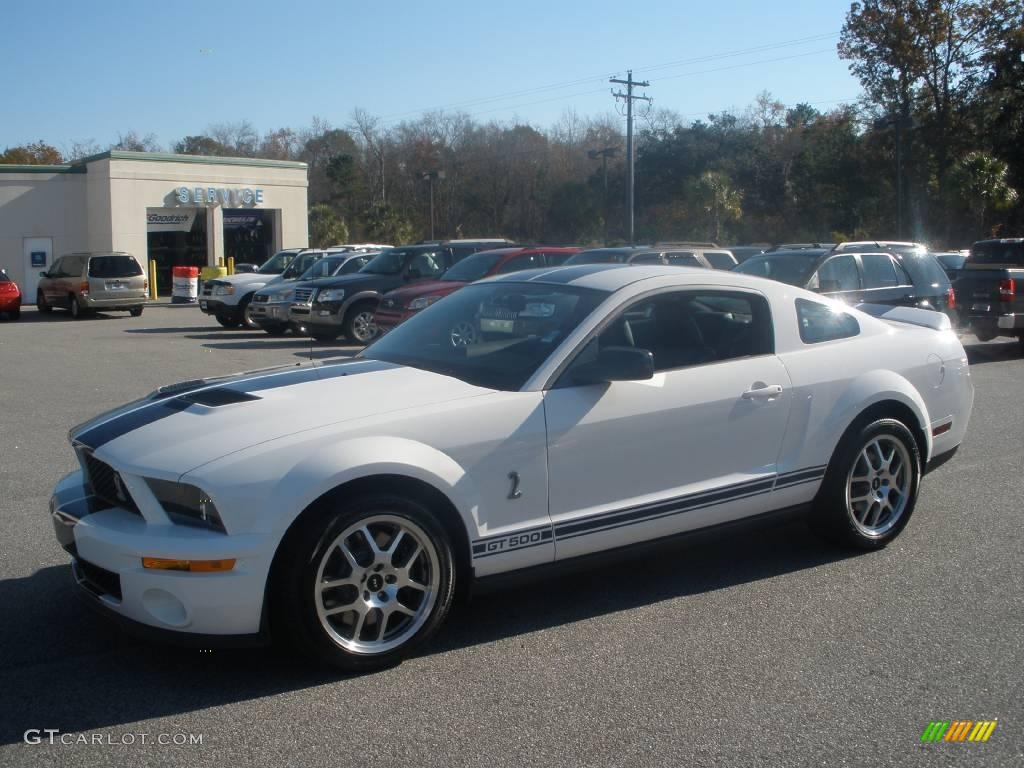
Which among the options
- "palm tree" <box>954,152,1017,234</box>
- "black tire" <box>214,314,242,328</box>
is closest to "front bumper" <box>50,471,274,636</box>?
"black tire" <box>214,314,242,328</box>

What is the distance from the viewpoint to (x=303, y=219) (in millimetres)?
41875

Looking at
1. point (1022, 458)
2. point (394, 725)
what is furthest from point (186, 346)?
point (394, 725)

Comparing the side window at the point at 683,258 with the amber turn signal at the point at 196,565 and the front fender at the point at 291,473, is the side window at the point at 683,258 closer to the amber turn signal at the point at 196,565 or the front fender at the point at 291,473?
the front fender at the point at 291,473

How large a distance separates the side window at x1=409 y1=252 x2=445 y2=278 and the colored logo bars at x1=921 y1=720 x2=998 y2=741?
15692 millimetres

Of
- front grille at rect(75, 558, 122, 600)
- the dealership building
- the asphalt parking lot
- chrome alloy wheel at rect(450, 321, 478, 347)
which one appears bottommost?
the asphalt parking lot

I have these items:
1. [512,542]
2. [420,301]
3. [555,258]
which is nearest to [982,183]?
[555,258]

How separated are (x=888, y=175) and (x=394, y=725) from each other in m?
46.1

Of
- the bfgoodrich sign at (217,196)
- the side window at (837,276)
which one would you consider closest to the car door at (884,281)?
the side window at (837,276)

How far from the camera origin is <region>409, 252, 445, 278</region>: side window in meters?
18.9

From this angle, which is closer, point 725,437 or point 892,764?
point 892,764

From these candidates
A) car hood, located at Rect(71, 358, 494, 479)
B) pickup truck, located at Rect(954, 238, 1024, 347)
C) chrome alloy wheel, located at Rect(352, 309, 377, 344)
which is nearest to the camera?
car hood, located at Rect(71, 358, 494, 479)

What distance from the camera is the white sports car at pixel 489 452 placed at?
400cm

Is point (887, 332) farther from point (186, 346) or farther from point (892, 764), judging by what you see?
point (186, 346)

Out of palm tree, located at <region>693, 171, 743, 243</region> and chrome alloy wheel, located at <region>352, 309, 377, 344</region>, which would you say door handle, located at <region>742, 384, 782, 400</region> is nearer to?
chrome alloy wheel, located at <region>352, 309, 377, 344</region>
